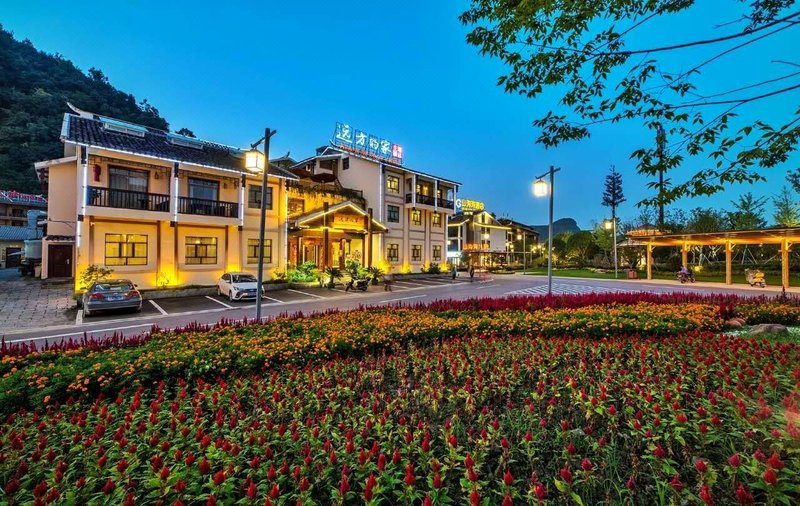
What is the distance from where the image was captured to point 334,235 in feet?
90.3

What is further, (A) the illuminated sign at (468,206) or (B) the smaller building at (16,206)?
(A) the illuminated sign at (468,206)

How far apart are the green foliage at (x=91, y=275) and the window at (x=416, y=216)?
24027mm

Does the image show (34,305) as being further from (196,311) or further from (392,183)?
(392,183)

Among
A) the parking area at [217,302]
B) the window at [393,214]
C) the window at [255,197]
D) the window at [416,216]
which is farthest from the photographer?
the window at [416,216]

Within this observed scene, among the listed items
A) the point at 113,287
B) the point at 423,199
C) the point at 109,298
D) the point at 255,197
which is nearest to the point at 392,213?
the point at 423,199

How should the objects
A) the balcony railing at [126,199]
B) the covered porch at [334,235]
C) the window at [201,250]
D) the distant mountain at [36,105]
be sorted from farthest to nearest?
the distant mountain at [36,105]
the covered porch at [334,235]
the window at [201,250]
the balcony railing at [126,199]

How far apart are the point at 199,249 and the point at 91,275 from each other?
17.2ft

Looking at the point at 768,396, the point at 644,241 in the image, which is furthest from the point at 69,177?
the point at 644,241

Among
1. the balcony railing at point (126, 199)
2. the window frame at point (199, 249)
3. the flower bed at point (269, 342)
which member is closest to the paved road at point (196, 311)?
the flower bed at point (269, 342)

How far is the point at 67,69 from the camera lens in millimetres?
61188

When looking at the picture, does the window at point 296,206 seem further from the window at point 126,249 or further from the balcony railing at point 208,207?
the window at point 126,249

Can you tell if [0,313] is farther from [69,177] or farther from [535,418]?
[535,418]

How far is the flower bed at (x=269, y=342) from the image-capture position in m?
4.55

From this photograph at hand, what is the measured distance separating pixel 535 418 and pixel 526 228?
212 ft
